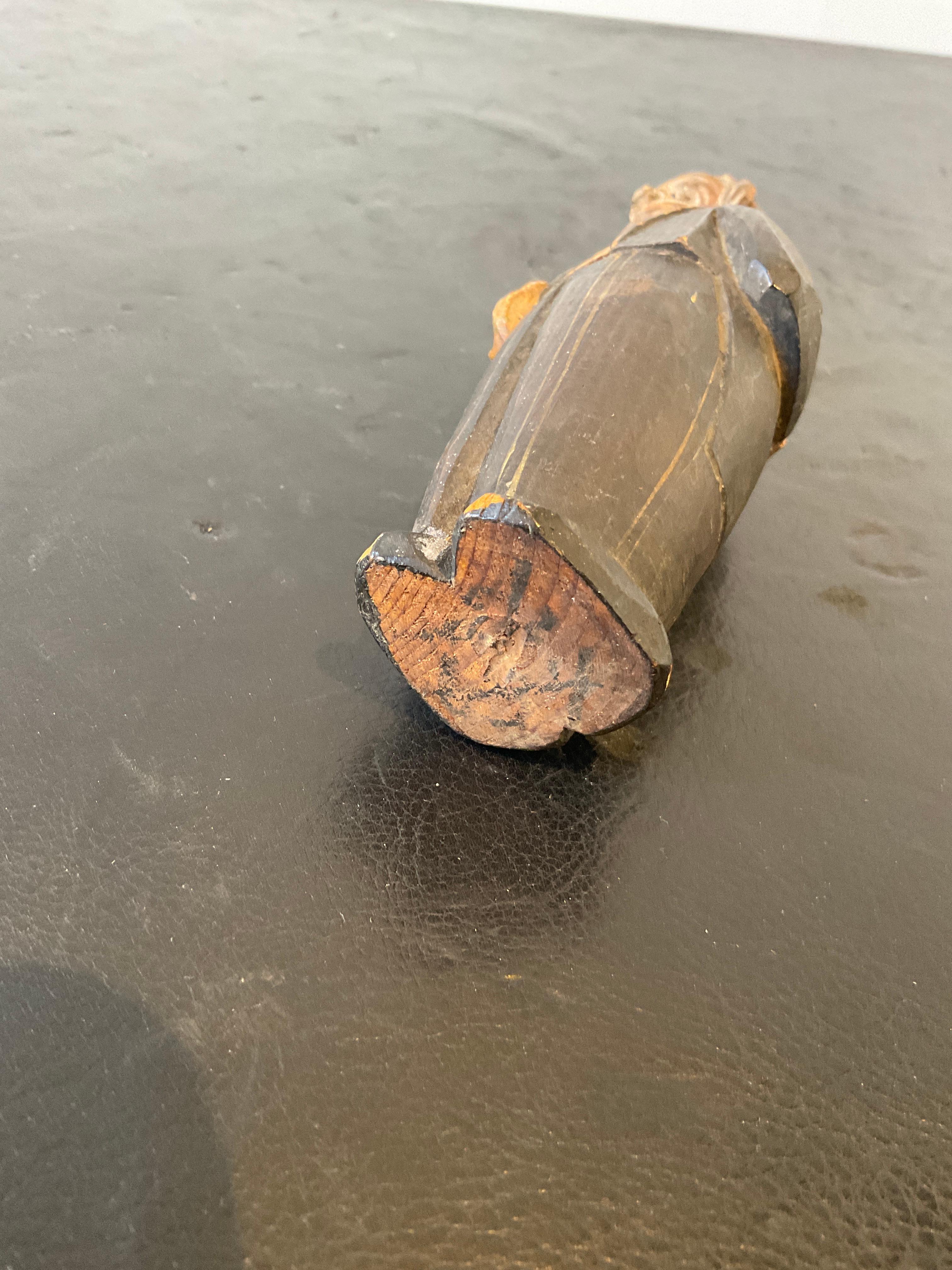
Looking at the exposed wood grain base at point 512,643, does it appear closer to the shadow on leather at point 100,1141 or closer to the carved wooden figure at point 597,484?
the carved wooden figure at point 597,484

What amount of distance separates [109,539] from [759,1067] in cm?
134

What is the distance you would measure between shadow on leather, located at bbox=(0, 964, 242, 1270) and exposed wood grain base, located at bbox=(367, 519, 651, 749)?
571 millimetres

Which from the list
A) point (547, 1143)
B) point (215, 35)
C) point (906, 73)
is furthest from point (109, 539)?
point (906, 73)

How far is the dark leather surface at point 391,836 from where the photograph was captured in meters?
1.13

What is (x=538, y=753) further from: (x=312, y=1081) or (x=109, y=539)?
(x=109, y=539)

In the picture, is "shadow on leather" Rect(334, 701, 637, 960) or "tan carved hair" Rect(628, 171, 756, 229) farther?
"tan carved hair" Rect(628, 171, 756, 229)

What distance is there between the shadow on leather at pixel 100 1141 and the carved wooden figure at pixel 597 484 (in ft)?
1.90

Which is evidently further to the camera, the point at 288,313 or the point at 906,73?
the point at 906,73

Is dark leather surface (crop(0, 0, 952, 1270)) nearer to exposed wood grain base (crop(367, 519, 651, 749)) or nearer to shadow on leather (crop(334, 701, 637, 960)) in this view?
shadow on leather (crop(334, 701, 637, 960))

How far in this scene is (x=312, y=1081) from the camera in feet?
3.90

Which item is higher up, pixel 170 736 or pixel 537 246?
pixel 537 246

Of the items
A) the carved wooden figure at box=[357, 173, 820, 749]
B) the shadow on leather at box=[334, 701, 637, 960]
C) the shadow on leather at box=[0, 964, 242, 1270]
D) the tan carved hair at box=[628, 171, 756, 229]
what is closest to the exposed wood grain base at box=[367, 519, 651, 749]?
the carved wooden figure at box=[357, 173, 820, 749]

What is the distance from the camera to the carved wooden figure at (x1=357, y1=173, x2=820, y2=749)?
118 cm

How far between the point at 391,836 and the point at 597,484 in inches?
22.6
